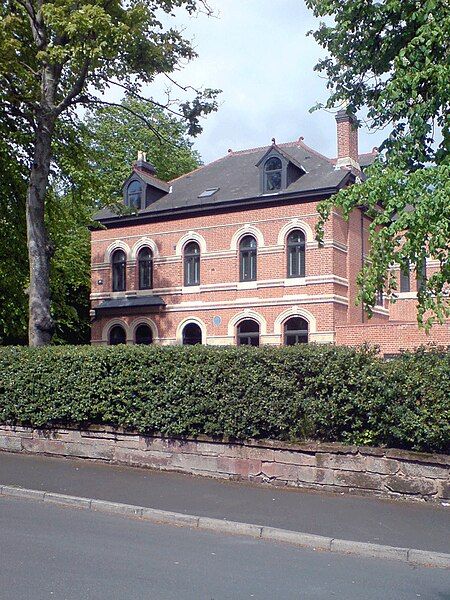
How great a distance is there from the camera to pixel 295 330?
29.1 m

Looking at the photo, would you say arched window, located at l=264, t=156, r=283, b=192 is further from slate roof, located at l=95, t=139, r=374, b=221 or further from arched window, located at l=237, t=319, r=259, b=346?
arched window, located at l=237, t=319, r=259, b=346

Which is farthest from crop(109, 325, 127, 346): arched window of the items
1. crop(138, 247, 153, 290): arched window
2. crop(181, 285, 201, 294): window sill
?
crop(181, 285, 201, 294): window sill

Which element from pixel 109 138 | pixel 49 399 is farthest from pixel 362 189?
pixel 109 138

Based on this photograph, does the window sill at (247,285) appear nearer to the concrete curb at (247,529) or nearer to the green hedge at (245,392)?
the green hedge at (245,392)

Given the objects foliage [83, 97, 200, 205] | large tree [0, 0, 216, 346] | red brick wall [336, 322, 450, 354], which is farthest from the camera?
foliage [83, 97, 200, 205]

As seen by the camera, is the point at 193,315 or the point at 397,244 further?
the point at 193,315

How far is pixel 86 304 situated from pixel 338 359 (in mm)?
29417

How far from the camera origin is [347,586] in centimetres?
639

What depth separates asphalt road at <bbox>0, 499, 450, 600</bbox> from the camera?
5.91 meters

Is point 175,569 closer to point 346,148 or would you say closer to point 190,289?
point 190,289

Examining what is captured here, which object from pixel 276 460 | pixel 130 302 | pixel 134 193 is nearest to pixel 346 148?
pixel 134 193

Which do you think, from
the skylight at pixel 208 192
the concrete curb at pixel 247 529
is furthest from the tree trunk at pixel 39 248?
the skylight at pixel 208 192

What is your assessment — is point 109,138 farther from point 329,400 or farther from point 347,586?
point 347,586

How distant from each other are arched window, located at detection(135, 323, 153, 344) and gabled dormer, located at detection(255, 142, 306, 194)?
8.15m
